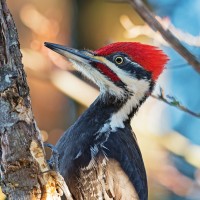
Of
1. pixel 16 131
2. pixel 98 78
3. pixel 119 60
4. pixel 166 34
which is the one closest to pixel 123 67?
pixel 119 60

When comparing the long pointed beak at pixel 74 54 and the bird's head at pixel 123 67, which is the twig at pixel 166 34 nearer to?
the long pointed beak at pixel 74 54

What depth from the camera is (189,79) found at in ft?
28.1

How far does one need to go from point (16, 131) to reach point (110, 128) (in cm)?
129

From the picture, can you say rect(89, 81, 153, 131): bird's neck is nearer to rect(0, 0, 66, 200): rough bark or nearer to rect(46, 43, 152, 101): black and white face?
rect(46, 43, 152, 101): black and white face

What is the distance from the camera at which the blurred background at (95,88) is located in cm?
534

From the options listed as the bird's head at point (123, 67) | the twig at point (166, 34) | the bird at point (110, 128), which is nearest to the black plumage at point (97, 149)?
the bird at point (110, 128)

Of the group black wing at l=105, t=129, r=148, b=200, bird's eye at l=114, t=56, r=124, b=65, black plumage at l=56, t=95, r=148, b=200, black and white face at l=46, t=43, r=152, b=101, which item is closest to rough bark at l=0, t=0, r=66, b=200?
black plumage at l=56, t=95, r=148, b=200

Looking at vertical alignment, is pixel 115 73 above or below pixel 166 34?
below

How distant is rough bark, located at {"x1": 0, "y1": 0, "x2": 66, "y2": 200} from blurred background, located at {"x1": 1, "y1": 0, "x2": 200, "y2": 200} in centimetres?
137

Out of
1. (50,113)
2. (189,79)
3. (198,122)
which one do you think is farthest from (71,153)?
(189,79)

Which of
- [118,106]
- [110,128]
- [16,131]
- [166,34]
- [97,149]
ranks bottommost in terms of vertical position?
[16,131]

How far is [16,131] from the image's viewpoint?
291 cm

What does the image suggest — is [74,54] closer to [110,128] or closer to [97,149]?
[110,128]

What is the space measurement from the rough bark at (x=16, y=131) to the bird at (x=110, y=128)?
2.42 ft
